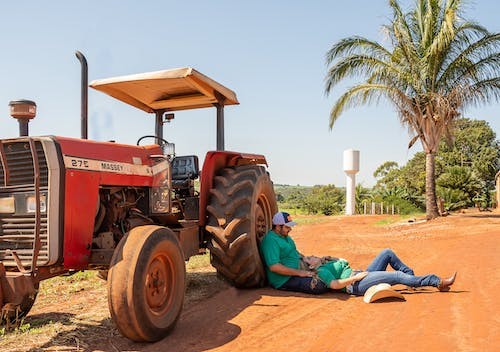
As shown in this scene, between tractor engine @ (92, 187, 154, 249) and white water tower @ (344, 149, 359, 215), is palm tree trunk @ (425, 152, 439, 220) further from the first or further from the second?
tractor engine @ (92, 187, 154, 249)

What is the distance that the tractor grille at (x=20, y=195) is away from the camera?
153 inches

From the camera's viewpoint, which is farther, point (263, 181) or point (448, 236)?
point (448, 236)

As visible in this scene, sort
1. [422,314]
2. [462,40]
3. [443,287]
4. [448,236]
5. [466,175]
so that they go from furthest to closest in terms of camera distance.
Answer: [466,175] → [462,40] → [448,236] → [443,287] → [422,314]

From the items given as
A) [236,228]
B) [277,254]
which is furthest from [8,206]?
[277,254]


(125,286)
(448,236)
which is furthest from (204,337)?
(448,236)

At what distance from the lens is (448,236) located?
11.2 meters

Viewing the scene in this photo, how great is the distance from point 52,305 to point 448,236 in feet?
29.7

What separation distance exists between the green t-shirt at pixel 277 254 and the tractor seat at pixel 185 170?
4.29ft

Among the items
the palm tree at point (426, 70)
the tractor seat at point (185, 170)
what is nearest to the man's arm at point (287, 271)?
the tractor seat at point (185, 170)

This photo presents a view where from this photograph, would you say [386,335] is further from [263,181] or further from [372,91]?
[372,91]

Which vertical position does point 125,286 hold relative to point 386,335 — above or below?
above

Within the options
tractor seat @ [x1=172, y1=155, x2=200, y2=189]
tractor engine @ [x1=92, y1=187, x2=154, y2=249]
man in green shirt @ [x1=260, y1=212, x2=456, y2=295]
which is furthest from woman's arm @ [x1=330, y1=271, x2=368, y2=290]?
tractor seat @ [x1=172, y1=155, x2=200, y2=189]

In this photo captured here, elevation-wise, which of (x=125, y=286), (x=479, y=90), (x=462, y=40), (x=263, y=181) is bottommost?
(x=125, y=286)

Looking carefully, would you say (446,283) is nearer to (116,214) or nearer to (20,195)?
(116,214)
